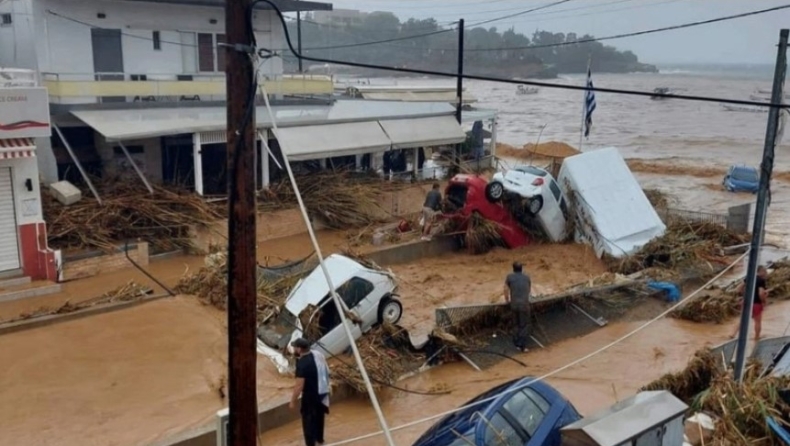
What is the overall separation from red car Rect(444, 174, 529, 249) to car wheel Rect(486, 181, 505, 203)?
0.40 ft

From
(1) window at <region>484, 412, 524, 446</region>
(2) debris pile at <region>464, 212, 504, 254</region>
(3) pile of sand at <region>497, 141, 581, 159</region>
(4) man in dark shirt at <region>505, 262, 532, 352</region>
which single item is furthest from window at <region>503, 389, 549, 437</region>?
(3) pile of sand at <region>497, 141, 581, 159</region>

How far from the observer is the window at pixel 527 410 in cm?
761

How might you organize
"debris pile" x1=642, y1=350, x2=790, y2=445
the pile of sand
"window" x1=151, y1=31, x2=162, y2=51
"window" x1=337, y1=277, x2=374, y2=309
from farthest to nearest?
the pile of sand → "window" x1=151, y1=31, x2=162, y2=51 → "window" x1=337, y1=277, x2=374, y2=309 → "debris pile" x1=642, y1=350, x2=790, y2=445

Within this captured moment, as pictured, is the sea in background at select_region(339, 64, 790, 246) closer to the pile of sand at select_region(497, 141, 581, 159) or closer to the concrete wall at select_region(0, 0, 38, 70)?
the pile of sand at select_region(497, 141, 581, 159)

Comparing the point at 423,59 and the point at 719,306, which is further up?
the point at 423,59

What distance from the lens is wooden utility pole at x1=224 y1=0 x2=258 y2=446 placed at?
227 inches

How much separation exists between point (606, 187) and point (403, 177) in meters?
7.66

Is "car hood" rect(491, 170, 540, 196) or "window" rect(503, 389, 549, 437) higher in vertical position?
"car hood" rect(491, 170, 540, 196)

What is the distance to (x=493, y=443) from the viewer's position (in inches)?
281

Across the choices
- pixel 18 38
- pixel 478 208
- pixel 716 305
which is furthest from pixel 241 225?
pixel 18 38

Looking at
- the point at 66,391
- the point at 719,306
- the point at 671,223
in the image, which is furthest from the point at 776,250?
the point at 66,391

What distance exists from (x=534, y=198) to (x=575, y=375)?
8.09 metres

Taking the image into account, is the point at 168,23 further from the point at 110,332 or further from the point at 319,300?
the point at 319,300

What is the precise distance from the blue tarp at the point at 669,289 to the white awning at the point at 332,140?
10117 millimetres
